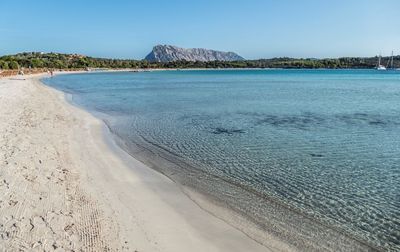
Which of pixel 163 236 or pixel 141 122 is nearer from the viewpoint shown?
pixel 163 236

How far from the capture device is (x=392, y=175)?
1195cm

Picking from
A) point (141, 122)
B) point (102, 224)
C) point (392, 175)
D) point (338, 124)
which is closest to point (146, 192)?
point (102, 224)

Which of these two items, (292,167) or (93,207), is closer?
(93,207)

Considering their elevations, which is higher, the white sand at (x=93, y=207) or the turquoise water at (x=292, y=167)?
the white sand at (x=93, y=207)

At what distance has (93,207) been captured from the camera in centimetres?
862

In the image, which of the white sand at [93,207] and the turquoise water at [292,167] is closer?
the white sand at [93,207]

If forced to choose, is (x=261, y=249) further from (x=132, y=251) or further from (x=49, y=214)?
(x=49, y=214)

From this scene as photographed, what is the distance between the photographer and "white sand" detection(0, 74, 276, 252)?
6980mm

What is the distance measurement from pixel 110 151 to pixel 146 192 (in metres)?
5.13

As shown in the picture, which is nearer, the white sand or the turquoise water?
the white sand

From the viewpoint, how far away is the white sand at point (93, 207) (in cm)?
698

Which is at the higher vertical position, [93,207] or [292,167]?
[93,207]

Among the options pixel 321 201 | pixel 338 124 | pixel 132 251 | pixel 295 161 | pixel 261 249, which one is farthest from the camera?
pixel 338 124

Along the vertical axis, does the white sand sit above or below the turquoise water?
above
